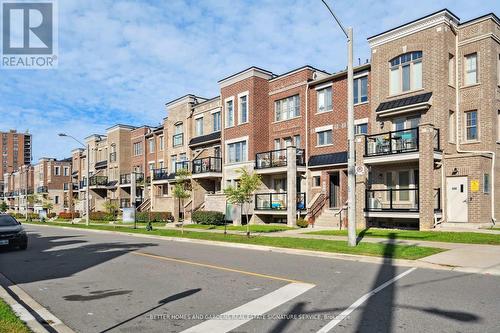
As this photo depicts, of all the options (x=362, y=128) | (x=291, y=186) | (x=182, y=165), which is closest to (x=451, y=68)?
(x=362, y=128)

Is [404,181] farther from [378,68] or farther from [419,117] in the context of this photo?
[378,68]

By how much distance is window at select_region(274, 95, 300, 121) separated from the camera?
2933 centimetres

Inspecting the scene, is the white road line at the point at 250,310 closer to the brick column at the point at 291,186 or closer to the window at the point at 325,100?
the brick column at the point at 291,186

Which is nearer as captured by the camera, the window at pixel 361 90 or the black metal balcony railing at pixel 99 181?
the window at pixel 361 90

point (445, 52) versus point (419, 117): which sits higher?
point (445, 52)

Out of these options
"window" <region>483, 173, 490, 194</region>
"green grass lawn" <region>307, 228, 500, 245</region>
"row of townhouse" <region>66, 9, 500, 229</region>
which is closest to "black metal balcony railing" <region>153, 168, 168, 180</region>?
"row of townhouse" <region>66, 9, 500, 229</region>

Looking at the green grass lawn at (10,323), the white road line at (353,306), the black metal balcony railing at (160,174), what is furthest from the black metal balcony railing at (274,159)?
the green grass lawn at (10,323)

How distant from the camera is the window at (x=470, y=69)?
2158 centimetres

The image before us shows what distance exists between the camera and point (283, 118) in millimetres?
30391

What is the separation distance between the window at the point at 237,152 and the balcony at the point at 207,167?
4.81ft

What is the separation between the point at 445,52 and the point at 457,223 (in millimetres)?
8780

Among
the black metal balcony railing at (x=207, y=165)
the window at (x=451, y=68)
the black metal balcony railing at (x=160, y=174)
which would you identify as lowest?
the black metal balcony railing at (x=160, y=174)

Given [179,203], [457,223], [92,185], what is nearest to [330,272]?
[457,223]

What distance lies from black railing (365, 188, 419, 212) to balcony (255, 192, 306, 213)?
5.82 m
